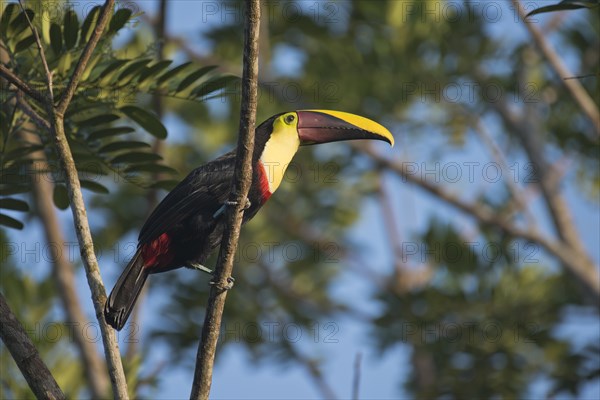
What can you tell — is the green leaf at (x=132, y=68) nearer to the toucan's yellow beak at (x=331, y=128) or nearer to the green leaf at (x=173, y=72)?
the green leaf at (x=173, y=72)

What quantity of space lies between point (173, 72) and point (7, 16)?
0.71 metres

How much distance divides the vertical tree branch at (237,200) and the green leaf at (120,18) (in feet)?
3.06

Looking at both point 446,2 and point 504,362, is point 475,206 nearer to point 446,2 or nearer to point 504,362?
point 504,362

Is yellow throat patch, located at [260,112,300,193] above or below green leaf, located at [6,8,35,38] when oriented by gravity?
below

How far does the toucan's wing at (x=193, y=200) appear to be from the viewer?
13.6 feet

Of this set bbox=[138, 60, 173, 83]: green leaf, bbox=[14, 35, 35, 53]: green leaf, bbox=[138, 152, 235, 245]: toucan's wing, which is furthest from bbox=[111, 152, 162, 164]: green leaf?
bbox=[14, 35, 35, 53]: green leaf

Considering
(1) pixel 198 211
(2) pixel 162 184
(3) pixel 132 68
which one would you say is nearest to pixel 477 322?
(1) pixel 198 211

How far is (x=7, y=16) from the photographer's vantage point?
3646 millimetres

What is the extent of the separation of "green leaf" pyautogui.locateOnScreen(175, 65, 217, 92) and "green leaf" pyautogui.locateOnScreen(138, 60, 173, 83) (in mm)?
112

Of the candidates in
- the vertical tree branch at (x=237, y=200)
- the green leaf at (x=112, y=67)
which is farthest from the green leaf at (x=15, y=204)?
the vertical tree branch at (x=237, y=200)

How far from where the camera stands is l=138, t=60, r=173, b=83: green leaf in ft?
12.8

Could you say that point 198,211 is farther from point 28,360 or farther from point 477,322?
point 477,322

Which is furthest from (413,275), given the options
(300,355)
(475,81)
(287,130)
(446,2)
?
(287,130)

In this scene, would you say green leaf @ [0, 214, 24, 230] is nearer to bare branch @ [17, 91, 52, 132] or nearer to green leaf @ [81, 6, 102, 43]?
bare branch @ [17, 91, 52, 132]
